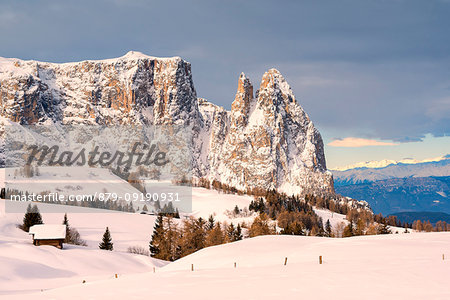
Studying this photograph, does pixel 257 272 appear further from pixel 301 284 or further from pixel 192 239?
pixel 192 239

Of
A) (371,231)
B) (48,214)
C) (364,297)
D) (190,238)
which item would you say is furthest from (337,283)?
(48,214)

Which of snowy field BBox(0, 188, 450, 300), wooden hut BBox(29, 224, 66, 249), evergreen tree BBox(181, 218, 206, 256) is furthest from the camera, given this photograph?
evergreen tree BBox(181, 218, 206, 256)

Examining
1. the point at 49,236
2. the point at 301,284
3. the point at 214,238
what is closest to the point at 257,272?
the point at 301,284

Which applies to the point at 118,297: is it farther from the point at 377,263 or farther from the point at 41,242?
the point at 41,242

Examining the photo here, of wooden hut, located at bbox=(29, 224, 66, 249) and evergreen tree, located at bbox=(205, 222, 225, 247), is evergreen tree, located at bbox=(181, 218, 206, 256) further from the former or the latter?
wooden hut, located at bbox=(29, 224, 66, 249)

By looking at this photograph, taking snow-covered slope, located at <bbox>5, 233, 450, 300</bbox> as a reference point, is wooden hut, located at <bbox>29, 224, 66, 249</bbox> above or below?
below

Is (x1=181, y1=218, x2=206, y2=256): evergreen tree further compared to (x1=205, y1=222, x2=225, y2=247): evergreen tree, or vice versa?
(x1=205, y1=222, x2=225, y2=247): evergreen tree

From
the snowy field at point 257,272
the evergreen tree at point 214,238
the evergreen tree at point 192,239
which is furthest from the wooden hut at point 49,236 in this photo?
the evergreen tree at point 214,238

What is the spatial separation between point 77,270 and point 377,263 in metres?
47.4

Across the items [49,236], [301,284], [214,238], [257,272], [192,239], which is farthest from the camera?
[214,238]

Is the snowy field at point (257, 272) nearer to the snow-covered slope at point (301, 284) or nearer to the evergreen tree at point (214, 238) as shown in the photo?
the snow-covered slope at point (301, 284)

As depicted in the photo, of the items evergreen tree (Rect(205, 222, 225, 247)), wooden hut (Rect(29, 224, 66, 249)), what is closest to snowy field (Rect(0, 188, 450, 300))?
wooden hut (Rect(29, 224, 66, 249))

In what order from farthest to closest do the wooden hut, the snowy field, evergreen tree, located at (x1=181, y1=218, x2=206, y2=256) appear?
evergreen tree, located at (x1=181, y1=218, x2=206, y2=256)
the wooden hut
the snowy field

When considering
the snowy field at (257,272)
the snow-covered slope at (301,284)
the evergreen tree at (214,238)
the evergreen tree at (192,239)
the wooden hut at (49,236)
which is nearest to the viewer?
the snow-covered slope at (301,284)
